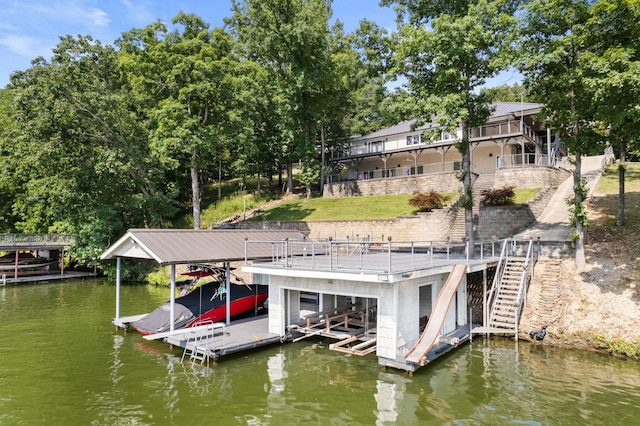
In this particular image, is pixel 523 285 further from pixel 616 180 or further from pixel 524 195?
pixel 616 180

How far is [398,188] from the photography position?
3972 centimetres

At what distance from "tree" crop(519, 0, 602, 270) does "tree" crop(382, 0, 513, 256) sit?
5.30 feet

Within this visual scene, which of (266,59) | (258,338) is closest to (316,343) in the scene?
(258,338)

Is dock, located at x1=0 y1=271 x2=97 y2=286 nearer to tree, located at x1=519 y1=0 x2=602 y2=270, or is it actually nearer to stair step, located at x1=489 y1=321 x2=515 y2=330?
stair step, located at x1=489 y1=321 x2=515 y2=330

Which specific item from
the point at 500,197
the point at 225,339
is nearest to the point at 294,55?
the point at 500,197

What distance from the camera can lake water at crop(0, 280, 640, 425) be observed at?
962 centimetres

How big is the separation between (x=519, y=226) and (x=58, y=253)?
134ft

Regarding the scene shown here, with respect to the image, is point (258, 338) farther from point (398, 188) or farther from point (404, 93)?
point (398, 188)

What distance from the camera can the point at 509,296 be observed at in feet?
54.4

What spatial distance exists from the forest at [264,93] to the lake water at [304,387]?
8096 mm

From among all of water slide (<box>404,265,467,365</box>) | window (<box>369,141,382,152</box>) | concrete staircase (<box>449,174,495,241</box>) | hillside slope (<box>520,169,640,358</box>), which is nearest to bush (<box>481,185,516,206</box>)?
concrete staircase (<box>449,174,495,241</box>)

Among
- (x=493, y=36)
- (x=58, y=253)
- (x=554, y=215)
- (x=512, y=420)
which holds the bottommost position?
(x=512, y=420)

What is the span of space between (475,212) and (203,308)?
20.6 m

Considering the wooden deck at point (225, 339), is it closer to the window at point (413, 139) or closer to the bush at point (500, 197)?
the bush at point (500, 197)
